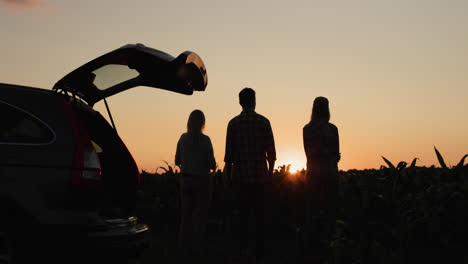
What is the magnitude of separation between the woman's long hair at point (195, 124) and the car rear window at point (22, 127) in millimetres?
4033

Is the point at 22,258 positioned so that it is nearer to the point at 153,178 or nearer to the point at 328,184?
the point at 328,184

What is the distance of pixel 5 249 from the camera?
5820 mm

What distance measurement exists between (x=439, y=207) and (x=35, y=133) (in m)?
4.86

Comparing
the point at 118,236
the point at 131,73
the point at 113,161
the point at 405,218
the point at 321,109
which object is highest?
the point at 321,109

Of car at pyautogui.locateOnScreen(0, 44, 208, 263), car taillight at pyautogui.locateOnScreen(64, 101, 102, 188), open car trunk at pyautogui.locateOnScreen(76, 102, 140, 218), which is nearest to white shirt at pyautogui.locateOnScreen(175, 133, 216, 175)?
open car trunk at pyautogui.locateOnScreen(76, 102, 140, 218)

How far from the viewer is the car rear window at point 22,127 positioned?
585 centimetres

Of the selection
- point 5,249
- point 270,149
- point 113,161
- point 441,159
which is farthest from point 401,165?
point 5,249

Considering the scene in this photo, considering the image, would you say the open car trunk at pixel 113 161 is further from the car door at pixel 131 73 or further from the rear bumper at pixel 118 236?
the rear bumper at pixel 118 236

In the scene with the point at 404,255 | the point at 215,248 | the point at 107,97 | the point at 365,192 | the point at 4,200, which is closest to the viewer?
the point at 4,200

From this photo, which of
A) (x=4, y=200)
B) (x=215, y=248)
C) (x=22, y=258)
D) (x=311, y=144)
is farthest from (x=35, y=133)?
(x=215, y=248)

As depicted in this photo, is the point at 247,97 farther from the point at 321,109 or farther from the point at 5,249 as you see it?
the point at 5,249

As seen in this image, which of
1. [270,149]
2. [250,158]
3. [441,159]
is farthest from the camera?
[441,159]

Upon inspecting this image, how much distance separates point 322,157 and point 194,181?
70.9 inches

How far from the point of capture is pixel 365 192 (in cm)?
920
